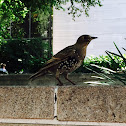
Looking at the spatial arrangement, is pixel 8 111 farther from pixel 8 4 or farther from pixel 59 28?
pixel 59 28

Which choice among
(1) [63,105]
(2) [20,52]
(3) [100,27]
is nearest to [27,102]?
(1) [63,105]

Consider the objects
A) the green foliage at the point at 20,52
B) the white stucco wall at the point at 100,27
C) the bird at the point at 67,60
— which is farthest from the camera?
the white stucco wall at the point at 100,27

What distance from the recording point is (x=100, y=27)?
736 cm

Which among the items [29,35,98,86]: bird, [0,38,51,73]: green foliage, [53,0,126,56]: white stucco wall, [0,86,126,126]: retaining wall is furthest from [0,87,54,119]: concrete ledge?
[53,0,126,56]: white stucco wall

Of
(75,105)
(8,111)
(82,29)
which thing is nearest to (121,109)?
(75,105)

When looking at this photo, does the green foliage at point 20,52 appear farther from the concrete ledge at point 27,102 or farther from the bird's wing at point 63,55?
the concrete ledge at point 27,102

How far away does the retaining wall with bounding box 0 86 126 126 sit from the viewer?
3.86 feet

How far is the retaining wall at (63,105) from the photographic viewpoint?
1.18 meters

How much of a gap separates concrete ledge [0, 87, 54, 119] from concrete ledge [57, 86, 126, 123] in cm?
6

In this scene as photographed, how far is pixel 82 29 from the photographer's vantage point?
7473 millimetres

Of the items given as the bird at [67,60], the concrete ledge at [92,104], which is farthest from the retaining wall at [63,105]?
the bird at [67,60]

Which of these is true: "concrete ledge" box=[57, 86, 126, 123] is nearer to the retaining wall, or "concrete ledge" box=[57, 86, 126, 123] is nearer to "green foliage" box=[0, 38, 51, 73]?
the retaining wall

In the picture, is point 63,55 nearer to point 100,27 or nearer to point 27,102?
point 27,102

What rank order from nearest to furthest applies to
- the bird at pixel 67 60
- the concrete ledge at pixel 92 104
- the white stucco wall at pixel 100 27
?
the concrete ledge at pixel 92 104 < the bird at pixel 67 60 < the white stucco wall at pixel 100 27
